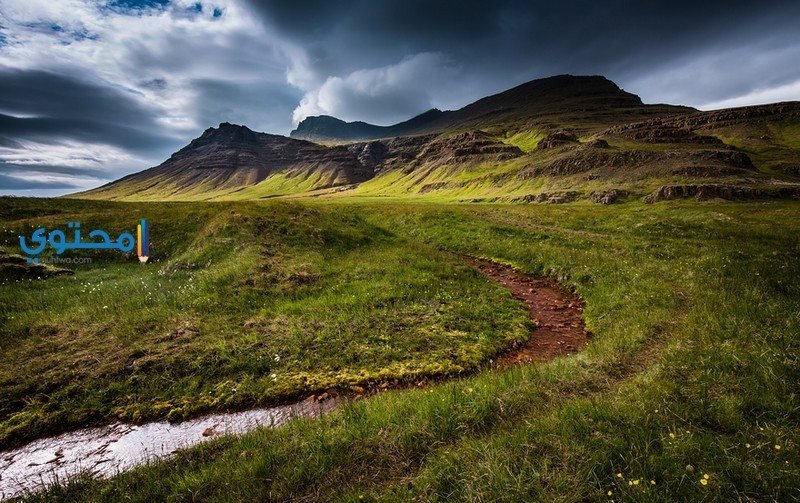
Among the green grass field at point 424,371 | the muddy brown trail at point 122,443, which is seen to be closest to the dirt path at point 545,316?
the muddy brown trail at point 122,443

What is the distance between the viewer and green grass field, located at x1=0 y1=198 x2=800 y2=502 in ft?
17.0

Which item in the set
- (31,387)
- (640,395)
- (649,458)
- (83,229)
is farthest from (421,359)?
(83,229)

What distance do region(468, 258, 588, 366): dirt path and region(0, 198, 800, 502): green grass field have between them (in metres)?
0.68

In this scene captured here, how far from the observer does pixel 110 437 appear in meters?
8.43

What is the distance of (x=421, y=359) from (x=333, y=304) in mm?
5547

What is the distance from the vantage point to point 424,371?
424 inches

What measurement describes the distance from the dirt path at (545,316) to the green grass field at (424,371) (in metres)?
0.68

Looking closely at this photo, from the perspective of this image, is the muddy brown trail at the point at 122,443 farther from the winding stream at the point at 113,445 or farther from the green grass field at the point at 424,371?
the green grass field at the point at 424,371

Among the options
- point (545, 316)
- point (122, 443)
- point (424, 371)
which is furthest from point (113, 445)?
point (545, 316)

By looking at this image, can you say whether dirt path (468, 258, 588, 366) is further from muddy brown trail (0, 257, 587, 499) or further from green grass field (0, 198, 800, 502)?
green grass field (0, 198, 800, 502)

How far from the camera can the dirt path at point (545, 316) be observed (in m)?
11.9

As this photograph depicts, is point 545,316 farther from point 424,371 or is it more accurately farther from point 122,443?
point 122,443

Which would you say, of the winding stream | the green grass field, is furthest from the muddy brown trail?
the green grass field

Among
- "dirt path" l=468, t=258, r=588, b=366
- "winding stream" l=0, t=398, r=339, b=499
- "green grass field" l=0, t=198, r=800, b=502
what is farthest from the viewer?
"dirt path" l=468, t=258, r=588, b=366
